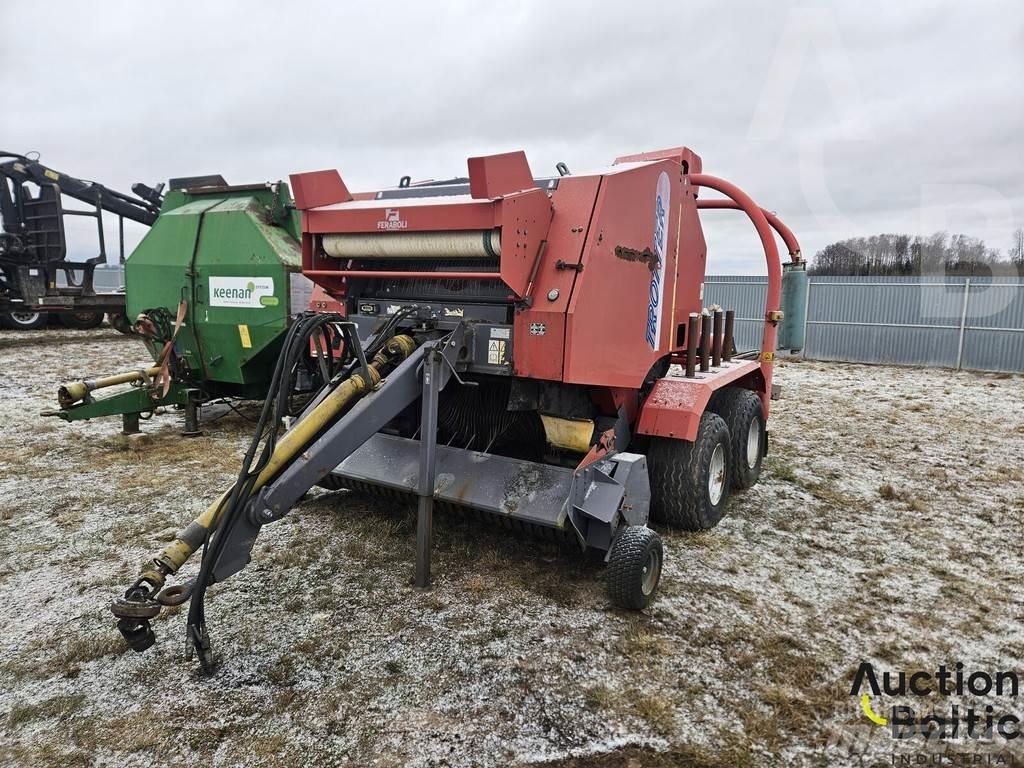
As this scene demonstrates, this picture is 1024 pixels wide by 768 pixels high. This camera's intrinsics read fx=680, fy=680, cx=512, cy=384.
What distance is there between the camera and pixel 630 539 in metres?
3.12

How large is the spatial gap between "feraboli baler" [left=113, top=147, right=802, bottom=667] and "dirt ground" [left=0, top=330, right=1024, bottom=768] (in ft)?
0.92

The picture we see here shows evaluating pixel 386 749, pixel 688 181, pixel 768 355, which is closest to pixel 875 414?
pixel 768 355

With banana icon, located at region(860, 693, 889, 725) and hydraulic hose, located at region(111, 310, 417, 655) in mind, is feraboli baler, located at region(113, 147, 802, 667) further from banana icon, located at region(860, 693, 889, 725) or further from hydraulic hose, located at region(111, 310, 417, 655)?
banana icon, located at region(860, 693, 889, 725)

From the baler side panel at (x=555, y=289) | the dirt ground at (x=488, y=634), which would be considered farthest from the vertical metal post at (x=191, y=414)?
the baler side panel at (x=555, y=289)

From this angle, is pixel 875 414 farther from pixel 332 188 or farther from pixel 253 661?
pixel 253 661

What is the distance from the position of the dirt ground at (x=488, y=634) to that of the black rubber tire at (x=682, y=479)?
0.64 feet

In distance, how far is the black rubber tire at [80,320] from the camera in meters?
15.3

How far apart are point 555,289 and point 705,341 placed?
171cm

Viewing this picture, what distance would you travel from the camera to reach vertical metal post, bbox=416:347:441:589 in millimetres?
3131

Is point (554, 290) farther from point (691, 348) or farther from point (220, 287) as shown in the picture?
point (220, 287)

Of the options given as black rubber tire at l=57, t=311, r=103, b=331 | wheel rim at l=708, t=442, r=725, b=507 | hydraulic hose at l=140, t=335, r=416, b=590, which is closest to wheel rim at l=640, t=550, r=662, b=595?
wheel rim at l=708, t=442, r=725, b=507

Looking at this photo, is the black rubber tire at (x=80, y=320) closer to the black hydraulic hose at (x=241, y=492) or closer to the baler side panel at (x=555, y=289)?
the black hydraulic hose at (x=241, y=492)

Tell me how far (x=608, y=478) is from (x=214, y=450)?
3997 mm

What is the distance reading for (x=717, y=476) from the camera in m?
4.43
